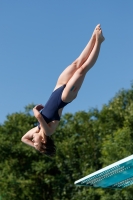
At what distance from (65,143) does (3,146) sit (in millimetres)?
3482

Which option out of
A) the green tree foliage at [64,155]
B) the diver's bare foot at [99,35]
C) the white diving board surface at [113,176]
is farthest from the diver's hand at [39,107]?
the green tree foliage at [64,155]

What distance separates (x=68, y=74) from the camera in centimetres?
612

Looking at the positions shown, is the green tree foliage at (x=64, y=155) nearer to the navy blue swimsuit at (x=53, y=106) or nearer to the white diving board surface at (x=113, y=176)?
the white diving board surface at (x=113, y=176)

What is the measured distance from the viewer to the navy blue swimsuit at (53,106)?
598 centimetres

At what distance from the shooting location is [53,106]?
5.99m

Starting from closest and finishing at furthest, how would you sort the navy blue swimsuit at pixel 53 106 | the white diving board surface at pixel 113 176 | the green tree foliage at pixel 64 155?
the navy blue swimsuit at pixel 53 106 < the white diving board surface at pixel 113 176 < the green tree foliage at pixel 64 155

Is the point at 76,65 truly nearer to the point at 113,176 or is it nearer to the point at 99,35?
the point at 99,35

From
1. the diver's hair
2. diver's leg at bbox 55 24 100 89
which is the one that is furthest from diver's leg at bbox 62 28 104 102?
the diver's hair

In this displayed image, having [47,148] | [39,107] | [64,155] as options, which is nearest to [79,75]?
[39,107]

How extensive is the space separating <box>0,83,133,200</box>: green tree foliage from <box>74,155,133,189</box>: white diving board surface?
23.5 ft

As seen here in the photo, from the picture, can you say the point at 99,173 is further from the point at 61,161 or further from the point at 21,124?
the point at 21,124

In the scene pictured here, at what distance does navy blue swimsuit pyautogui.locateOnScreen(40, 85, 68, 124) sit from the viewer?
19.6 ft

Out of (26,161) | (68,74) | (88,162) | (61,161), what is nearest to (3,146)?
(26,161)

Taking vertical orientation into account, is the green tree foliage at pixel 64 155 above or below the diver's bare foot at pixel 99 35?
above
